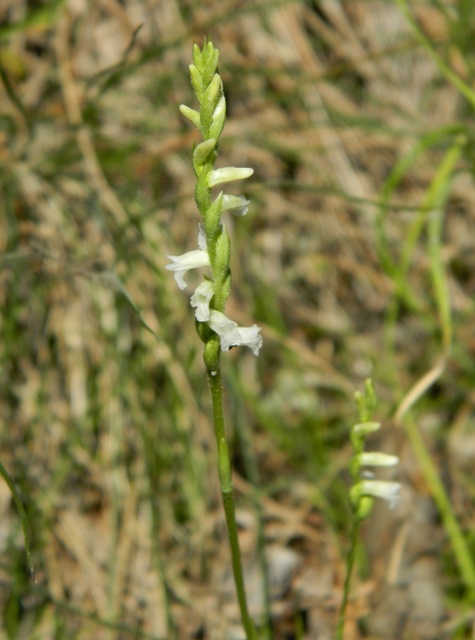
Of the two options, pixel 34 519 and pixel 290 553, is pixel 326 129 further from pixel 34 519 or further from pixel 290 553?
pixel 34 519

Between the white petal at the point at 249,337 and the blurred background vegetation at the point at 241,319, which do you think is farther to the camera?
the blurred background vegetation at the point at 241,319

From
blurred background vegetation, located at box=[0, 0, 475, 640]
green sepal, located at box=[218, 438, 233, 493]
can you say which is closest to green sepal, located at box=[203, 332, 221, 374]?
green sepal, located at box=[218, 438, 233, 493]

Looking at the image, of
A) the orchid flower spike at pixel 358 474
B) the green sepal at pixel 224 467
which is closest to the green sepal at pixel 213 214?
the green sepal at pixel 224 467

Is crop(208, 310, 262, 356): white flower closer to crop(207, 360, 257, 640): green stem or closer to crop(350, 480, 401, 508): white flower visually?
crop(207, 360, 257, 640): green stem

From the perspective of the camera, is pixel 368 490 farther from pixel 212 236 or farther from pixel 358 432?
pixel 212 236

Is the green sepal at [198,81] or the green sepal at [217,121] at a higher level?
the green sepal at [198,81]

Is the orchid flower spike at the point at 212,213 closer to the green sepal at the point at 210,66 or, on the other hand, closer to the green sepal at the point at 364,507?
the green sepal at the point at 210,66

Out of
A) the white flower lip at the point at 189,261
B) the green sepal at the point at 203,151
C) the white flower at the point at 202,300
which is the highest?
the green sepal at the point at 203,151
